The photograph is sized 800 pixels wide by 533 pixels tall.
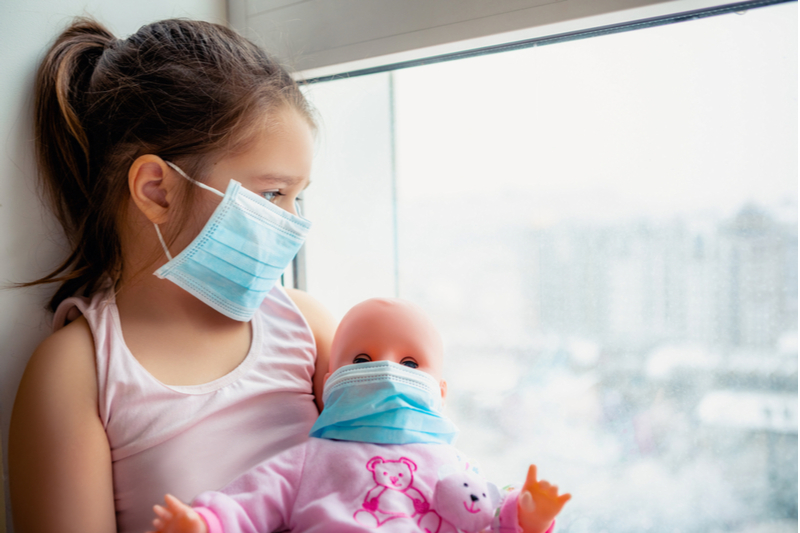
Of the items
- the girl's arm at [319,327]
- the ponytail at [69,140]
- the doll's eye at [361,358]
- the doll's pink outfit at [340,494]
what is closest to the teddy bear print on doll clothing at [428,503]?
the doll's pink outfit at [340,494]

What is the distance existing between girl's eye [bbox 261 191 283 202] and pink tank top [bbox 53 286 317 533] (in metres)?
0.32

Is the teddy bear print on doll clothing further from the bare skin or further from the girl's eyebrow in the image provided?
the girl's eyebrow

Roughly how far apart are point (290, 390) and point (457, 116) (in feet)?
2.56

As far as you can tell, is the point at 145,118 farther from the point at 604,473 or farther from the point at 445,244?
the point at 604,473

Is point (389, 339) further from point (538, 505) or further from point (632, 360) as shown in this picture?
point (632, 360)

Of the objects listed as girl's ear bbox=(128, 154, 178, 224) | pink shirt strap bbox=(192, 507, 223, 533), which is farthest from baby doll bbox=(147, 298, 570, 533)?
girl's ear bbox=(128, 154, 178, 224)

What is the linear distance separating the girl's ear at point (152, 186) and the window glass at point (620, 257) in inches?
24.6

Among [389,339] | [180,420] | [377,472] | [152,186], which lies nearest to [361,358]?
[389,339]

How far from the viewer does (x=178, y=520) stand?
744mm

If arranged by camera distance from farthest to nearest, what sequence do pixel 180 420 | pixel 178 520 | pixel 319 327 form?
pixel 319 327 < pixel 180 420 < pixel 178 520

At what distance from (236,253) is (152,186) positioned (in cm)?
20

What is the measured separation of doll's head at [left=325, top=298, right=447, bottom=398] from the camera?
3.28 feet

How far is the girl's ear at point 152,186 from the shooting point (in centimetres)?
98

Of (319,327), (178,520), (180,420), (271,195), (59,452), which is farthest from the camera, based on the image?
(319,327)
